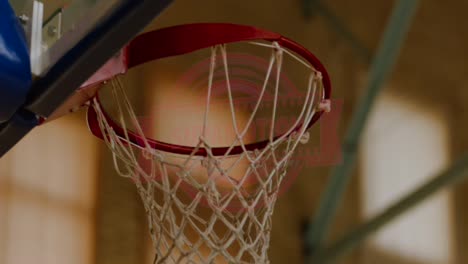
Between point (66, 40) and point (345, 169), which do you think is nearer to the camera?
point (66, 40)

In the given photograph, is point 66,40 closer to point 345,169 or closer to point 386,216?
point 345,169

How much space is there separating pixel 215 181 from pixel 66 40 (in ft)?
2.27

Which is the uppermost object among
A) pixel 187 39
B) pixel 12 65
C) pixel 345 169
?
pixel 187 39

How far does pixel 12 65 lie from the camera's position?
267cm

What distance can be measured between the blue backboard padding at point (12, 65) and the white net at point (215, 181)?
0.37 m

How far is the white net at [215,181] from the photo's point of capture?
3.04 metres

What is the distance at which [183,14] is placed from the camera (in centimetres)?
502

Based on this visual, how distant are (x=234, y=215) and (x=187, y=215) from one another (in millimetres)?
228

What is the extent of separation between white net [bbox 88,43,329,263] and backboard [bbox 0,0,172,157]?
0.29m

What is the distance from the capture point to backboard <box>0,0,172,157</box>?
8.41 feet

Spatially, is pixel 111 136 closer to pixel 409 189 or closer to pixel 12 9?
pixel 12 9

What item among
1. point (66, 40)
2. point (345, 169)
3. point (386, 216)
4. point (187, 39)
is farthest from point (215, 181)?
point (386, 216)

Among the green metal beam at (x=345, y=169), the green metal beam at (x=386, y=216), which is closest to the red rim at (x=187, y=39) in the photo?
the green metal beam at (x=345, y=169)

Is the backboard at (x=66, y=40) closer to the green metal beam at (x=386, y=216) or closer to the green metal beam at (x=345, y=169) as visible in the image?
the green metal beam at (x=345, y=169)
